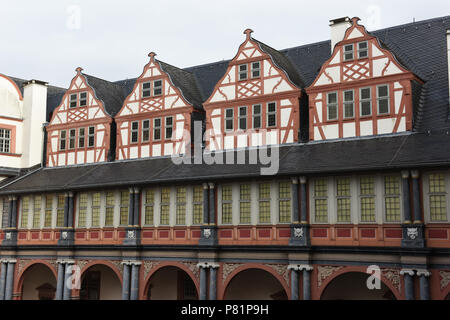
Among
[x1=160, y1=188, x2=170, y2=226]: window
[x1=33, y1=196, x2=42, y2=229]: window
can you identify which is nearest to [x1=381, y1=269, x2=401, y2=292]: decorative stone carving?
[x1=160, y1=188, x2=170, y2=226]: window

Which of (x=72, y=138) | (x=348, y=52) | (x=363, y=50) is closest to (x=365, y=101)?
(x=363, y=50)

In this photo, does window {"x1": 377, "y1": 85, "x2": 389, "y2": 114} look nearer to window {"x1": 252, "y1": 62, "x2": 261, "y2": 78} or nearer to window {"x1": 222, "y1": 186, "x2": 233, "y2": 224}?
window {"x1": 252, "y1": 62, "x2": 261, "y2": 78}

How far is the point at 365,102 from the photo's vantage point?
82.5 ft

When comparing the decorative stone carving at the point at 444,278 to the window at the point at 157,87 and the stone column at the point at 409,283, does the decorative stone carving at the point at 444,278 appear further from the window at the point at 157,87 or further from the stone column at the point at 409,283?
the window at the point at 157,87

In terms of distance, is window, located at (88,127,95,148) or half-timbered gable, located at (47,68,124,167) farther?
window, located at (88,127,95,148)

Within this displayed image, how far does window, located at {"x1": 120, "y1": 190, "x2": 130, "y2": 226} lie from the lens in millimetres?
29438

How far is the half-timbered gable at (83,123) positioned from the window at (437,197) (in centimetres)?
1739

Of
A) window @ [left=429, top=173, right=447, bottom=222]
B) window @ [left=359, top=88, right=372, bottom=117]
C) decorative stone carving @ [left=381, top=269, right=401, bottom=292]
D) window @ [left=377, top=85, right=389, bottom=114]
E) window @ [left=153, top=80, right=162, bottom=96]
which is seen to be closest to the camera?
window @ [left=429, top=173, right=447, bottom=222]

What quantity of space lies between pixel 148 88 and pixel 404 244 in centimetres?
1592

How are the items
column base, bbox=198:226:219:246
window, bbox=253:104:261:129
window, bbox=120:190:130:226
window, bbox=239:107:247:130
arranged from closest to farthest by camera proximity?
column base, bbox=198:226:219:246 < window, bbox=253:104:261:129 < window, bbox=239:107:247:130 < window, bbox=120:190:130:226

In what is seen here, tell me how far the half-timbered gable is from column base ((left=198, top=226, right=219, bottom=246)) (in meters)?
8.67

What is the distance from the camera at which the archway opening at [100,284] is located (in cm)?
3219
